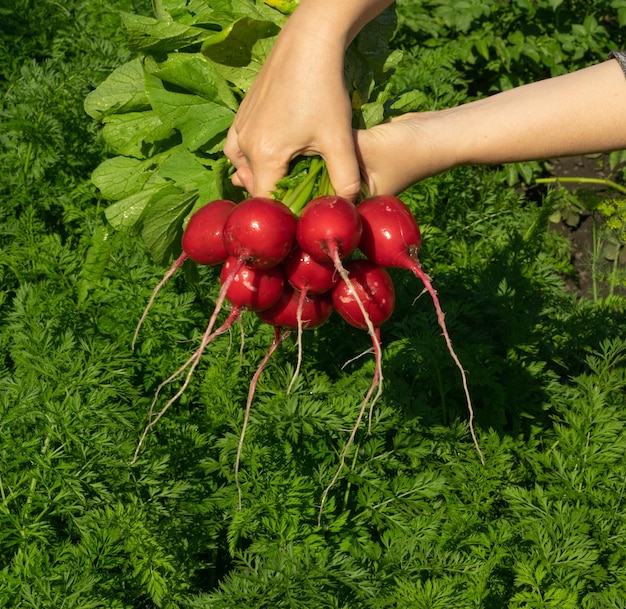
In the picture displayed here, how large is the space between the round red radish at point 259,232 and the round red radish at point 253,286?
0.06 metres

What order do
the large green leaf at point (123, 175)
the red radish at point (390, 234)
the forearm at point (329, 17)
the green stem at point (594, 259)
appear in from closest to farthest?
1. the forearm at point (329, 17)
2. the red radish at point (390, 234)
3. the large green leaf at point (123, 175)
4. the green stem at point (594, 259)

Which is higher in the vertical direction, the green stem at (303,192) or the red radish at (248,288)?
the green stem at (303,192)

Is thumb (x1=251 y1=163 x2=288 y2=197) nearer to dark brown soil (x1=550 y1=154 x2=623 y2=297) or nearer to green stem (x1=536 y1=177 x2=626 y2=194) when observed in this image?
dark brown soil (x1=550 y1=154 x2=623 y2=297)

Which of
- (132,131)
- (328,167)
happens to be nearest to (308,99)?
(328,167)

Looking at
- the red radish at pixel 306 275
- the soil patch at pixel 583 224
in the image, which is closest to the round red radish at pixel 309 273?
the red radish at pixel 306 275

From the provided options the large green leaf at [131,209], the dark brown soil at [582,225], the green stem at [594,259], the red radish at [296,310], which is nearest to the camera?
the red radish at [296,310]

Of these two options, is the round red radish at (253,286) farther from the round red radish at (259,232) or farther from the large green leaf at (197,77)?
the large green leaf at (197,77)

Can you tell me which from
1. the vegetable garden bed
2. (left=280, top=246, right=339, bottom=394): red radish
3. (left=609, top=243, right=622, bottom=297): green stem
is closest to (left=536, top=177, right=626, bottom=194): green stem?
(left=609, top=243, right=622, bottom=297): green stem

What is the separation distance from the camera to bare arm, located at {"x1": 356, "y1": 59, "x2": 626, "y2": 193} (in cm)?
188

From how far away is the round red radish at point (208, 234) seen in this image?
1.92 metres

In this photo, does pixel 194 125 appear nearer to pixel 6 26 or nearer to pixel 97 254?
pixel 97 254

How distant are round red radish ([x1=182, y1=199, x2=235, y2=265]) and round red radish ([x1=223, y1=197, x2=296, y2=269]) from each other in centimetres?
9

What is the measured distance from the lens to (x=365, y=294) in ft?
6.18

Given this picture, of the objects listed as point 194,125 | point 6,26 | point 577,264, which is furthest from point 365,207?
point 6,26
